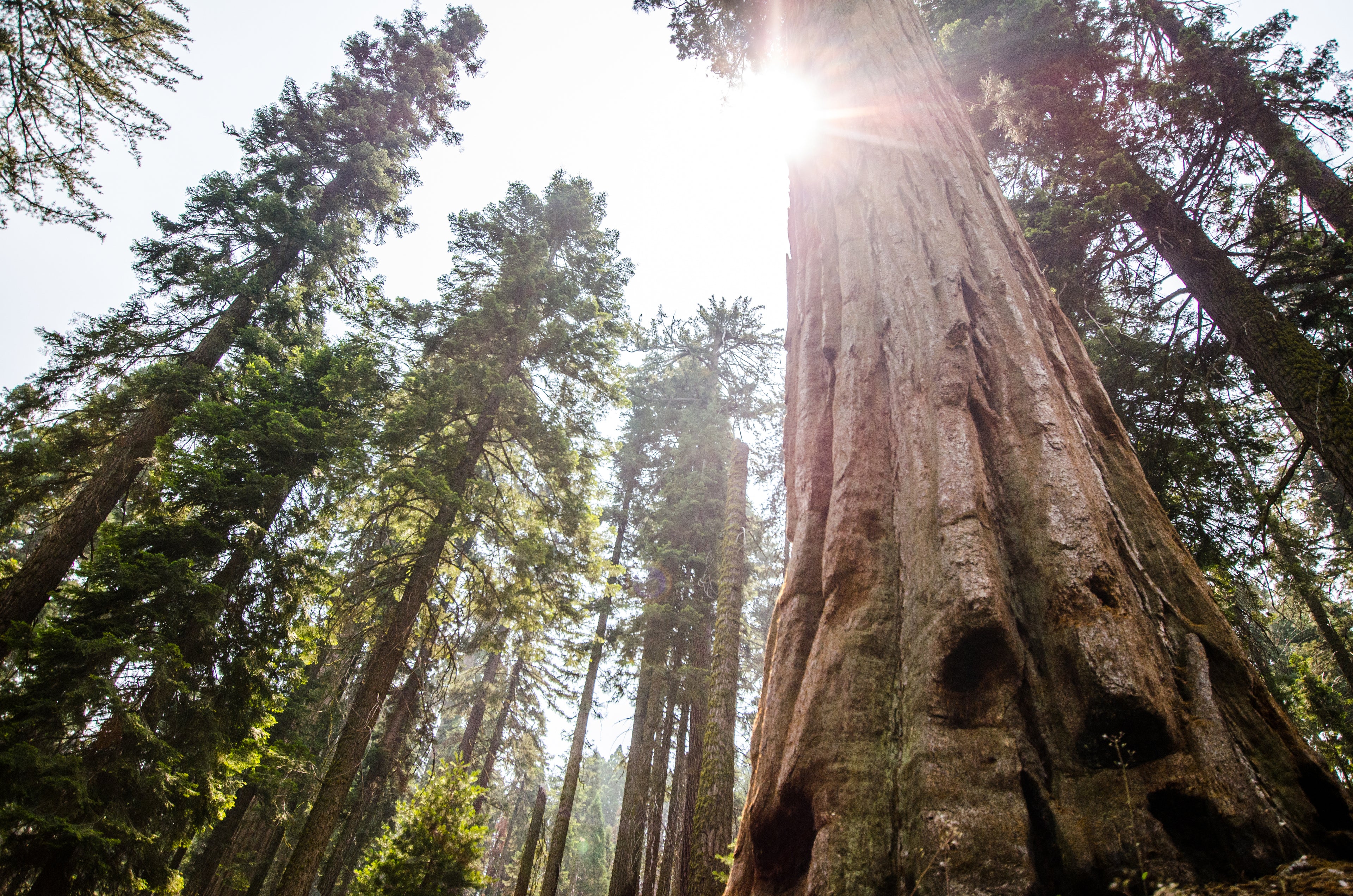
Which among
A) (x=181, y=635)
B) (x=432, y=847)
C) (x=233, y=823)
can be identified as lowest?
(x=233, y=823)

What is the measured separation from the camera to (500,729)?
773 inches

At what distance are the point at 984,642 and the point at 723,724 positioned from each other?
606cm

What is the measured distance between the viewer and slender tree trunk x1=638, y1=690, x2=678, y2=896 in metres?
13.2

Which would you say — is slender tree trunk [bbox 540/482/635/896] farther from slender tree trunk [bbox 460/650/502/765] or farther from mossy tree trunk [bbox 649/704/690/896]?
slender tree trunk [bbox 460/650/502/765]

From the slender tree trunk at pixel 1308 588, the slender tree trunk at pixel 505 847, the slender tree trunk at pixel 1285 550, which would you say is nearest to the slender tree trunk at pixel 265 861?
the slender tree trunk at pixel 505 847

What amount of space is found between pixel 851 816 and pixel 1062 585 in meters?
1.16

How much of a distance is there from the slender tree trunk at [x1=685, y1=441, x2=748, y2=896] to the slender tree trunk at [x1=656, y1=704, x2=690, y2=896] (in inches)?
153

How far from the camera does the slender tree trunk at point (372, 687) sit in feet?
22.2

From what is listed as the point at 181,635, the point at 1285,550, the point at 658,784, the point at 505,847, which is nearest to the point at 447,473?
the point at 181,635

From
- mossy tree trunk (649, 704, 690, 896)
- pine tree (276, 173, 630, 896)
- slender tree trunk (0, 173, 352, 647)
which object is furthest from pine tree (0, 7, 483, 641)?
mossy tree trunk (649, 704, 690, 896)

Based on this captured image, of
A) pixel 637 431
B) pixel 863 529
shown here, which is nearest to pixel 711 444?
pixel 637 431

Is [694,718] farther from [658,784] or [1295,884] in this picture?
[1295,884]

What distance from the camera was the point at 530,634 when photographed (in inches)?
431

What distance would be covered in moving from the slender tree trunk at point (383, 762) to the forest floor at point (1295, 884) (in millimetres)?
9987
